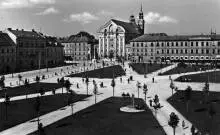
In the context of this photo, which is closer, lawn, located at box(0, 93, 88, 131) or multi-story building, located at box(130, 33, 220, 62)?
lawn, located at box(0, 93, 88, 131)

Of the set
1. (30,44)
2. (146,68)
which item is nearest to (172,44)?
(146,68)

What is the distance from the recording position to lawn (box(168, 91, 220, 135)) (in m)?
34.8

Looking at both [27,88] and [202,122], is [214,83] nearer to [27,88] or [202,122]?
[202,122]

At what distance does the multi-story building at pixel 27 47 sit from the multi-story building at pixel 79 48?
4423cm

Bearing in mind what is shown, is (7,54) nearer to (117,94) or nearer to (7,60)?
(7,60)

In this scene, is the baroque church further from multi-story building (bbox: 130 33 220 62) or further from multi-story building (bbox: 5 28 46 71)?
multi-story building (bbox: 5 28 46 71)

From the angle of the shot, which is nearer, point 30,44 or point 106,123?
point 106,123

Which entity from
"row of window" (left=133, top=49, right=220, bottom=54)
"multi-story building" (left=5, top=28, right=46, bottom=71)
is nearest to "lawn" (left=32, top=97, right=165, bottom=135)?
"multi-story building" (left=5, top=28, right=46, bottom=71)

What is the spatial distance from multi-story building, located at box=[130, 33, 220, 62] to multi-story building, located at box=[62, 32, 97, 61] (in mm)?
30256

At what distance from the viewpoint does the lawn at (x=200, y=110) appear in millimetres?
34750

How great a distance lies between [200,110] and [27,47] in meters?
79.1

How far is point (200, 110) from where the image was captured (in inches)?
1702

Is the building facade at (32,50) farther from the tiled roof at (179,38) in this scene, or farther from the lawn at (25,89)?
the tiled roof at (179,38)

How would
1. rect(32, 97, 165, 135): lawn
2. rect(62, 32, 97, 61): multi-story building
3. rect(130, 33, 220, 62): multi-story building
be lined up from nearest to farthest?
rect(32, 97, 165, 135): lawn, rect(130, 33, 220, 62): multi-story building, rect(62, 32, 97, 61): multi-story building
